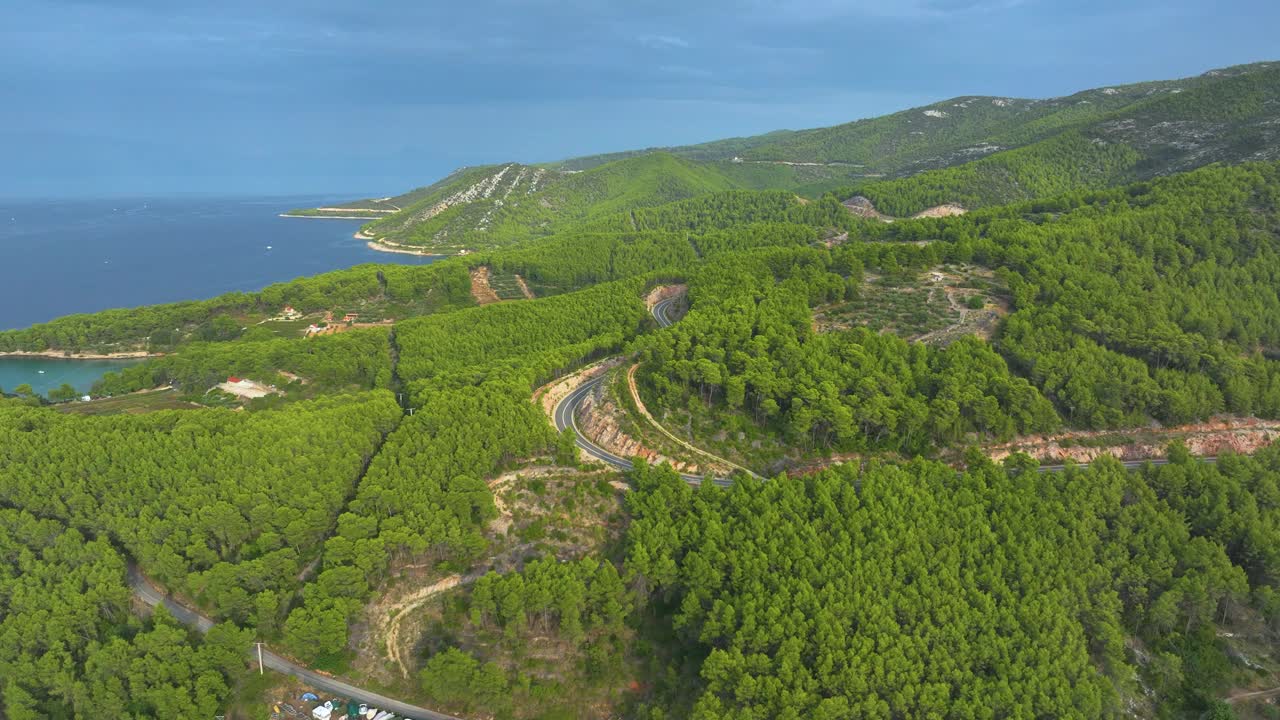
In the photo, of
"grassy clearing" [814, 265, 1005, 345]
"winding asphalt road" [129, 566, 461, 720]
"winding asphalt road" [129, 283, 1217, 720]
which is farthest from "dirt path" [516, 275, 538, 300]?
"winding asphalt road" [129, 566, 461, 720]

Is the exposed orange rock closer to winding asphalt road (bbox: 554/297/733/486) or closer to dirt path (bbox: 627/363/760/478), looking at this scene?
dirt path (bbox: 627/363/760/478)

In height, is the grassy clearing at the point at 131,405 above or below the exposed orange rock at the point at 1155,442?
above

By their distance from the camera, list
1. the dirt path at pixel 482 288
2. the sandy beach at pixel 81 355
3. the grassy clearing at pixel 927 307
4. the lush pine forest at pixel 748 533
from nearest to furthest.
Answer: the lush pine forest at pixel 748 533 → the grassy clearing at pixel 927 307 → the sandy beach at pixel 81 355 → the dirt path at pixel 482 288

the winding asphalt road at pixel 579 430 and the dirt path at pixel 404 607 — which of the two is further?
the winding asphalt road at pixel 579 430

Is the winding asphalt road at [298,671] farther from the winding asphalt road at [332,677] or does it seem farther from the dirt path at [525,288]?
the dirt path at [525,288]

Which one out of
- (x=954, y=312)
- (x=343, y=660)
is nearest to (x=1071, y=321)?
(x=954, y=312)

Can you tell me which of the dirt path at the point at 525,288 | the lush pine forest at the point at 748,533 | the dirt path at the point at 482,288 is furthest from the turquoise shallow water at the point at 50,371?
the dirt path at the point at 525,288

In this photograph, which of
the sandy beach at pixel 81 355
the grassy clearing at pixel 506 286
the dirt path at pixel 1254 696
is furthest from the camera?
the grassy clearing at pixel 506 286
